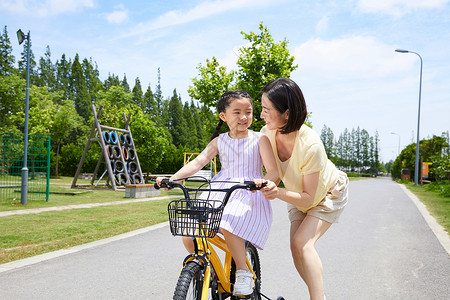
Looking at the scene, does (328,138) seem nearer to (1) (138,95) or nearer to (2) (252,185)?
(1) (138,95)

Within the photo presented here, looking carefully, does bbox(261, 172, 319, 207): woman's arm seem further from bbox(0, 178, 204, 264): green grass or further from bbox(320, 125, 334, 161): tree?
bbox(320, 125, 334, 161): tree

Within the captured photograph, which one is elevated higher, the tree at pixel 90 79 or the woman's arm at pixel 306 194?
the tree at pixel 90 79

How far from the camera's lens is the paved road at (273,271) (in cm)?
416

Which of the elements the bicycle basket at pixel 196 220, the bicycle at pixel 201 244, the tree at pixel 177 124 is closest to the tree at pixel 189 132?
the tree at pixel 177 124

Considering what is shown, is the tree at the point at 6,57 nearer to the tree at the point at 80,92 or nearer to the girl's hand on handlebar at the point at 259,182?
the tree at the point at 80,92

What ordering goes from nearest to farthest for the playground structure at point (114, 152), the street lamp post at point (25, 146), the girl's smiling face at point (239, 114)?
Answer: the girl's smiling face at point (239, 114), the street lamp post at point (25, 146), the playground structure at point (114, 152)

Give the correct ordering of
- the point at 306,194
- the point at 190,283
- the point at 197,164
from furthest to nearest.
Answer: the point at 197,164
the point at 306,194
the point at 190,283

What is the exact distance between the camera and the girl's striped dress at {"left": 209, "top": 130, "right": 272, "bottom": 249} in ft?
8.80

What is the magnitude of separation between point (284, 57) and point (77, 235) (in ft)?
67.1

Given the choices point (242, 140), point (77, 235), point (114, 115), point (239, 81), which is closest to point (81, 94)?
point (114, 115)

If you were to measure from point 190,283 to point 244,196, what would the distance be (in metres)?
0.68

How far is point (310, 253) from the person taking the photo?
2666 mm

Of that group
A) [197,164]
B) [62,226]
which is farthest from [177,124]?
[197,164]

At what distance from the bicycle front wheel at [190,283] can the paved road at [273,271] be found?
1.49 metres
